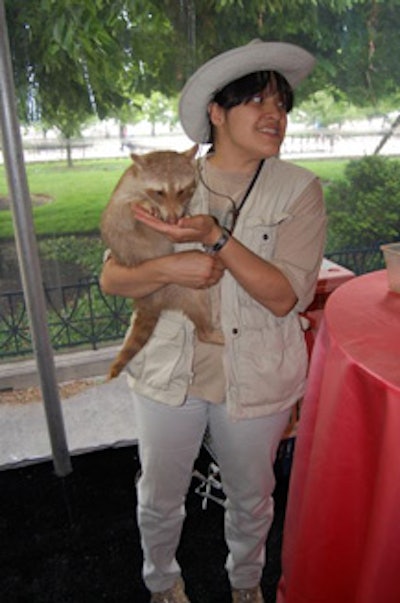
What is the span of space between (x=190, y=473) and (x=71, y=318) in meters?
1.56

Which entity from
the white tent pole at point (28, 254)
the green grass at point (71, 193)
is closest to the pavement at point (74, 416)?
the white tent pole at point (28, 254)

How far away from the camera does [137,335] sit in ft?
4.96

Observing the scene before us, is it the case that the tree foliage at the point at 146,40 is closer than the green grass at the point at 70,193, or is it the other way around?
the tree foliage at the point at 146,40

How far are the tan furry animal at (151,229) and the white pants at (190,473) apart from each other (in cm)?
21

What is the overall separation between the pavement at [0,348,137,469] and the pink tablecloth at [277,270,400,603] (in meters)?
1.49

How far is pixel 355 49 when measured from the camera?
2.69m

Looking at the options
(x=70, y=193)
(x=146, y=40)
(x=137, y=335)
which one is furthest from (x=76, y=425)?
(x=146, y=40)

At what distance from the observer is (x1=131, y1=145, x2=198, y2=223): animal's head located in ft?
4.45

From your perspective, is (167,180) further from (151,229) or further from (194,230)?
(194,230)

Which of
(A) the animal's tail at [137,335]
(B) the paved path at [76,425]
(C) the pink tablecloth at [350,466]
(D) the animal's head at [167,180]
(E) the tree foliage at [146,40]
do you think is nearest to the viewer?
(C) the pink tablecloth at [350,466]

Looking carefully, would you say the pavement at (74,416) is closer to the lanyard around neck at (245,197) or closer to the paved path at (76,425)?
the paved path at (76,425)

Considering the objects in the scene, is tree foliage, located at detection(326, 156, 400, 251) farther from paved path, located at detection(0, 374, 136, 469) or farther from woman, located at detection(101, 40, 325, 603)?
woman, located at detection(101, 40, 325, 603)

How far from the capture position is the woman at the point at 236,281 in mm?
1235

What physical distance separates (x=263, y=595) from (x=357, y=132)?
266 cm
